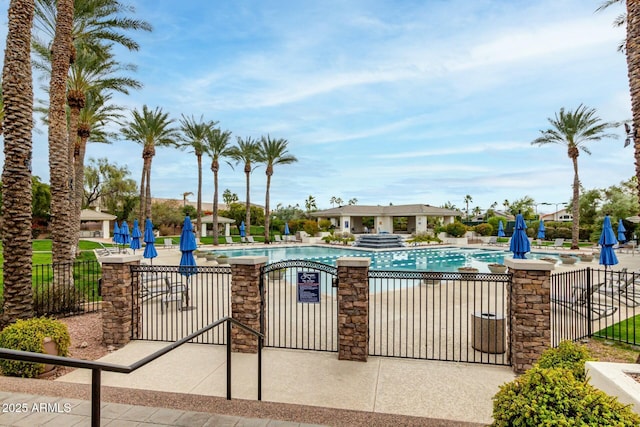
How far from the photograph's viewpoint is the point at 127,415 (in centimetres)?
382

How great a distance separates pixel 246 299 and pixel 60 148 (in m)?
7.88

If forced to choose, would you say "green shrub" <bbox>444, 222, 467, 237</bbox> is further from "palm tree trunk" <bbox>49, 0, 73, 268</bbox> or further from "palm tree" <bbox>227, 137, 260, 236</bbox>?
"palm tree trunk" <bbox>49, 0, 73, 268</bbox>

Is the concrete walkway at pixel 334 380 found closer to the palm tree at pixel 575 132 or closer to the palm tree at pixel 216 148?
the palm tree at pixel 575 132

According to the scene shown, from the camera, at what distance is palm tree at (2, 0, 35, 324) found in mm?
6770

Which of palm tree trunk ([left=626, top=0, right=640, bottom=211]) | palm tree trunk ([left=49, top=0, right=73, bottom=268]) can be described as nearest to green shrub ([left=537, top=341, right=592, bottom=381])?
palm tree trunk ([left=626, top=0, right=640, bottom=211])

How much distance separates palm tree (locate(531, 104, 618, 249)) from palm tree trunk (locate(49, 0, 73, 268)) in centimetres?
3192

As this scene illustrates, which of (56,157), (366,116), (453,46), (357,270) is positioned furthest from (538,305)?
(366,116)

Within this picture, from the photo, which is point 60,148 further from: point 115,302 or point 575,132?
point 575,132

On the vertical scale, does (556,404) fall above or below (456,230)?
below

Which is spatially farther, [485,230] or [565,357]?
[485,230]

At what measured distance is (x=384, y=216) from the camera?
48.8m

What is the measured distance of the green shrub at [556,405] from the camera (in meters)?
2.30

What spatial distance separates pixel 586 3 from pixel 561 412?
13216 millimetres

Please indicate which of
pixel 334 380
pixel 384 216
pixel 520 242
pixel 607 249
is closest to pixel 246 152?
pixel 384 216
